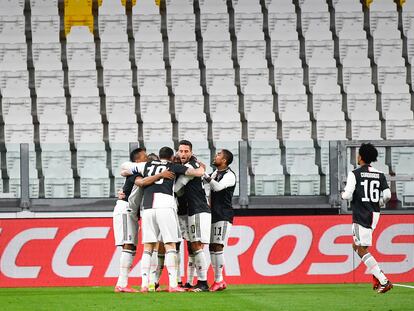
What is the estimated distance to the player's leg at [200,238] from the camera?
13164mm

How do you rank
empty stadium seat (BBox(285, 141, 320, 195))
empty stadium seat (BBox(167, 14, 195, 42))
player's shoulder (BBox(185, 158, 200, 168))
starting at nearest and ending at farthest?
1. player's shoulder (BBox(185, 158, 200, 168))
2. empty stadium seat (BBox(285, 141, 320, 195))
3. empty stadium seat (BBox(167, 14, 195, 42))

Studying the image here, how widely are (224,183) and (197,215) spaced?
0.60m

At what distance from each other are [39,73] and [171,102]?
2.64 meters

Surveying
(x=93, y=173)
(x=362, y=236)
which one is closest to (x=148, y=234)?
(x=362, y=236)

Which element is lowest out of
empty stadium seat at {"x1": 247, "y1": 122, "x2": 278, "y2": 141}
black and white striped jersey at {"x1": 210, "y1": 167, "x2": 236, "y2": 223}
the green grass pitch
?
the green grass pitch

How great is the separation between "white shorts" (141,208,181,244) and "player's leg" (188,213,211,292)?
25 centimetres

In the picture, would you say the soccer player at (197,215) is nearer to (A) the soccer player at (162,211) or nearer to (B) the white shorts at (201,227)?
(B) the white shorts at (201,227)

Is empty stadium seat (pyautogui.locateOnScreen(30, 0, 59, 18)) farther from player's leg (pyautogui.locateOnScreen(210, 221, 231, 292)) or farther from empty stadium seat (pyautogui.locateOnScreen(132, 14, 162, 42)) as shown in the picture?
player's leg (pyautogui.locateOnScreen(210, 221, 231, 292))

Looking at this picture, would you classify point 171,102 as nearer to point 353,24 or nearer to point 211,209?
point 353,24

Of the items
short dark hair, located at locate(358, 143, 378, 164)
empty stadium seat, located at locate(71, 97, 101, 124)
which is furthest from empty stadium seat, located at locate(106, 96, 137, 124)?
short dark hair, located at locate(358, 143, 378, 164)

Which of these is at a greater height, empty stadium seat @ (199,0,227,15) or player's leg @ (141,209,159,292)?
empty stadium seat @ (199,0,227,15)

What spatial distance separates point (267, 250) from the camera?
16812mm

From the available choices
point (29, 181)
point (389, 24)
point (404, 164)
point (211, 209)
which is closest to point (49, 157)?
point (29, 181)

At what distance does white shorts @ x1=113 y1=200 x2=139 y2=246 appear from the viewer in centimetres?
1366
